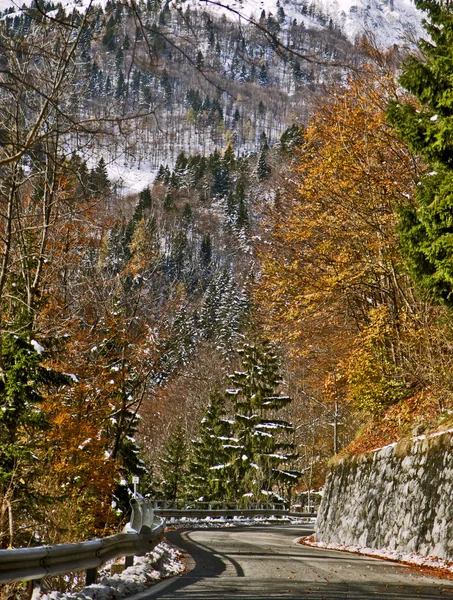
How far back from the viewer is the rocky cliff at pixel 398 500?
1233 centimetres

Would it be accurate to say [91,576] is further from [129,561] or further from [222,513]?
[222,513]

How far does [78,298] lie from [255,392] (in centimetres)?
2856

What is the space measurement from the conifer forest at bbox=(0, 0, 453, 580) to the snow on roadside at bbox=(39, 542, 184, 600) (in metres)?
1.41

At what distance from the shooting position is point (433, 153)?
10.0 metres

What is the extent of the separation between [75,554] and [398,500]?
10043 millimetres

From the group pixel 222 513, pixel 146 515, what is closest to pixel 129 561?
pixel 146 515

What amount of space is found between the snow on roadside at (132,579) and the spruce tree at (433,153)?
587 cm

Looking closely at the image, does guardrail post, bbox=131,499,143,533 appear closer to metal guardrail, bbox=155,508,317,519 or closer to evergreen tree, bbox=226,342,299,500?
metal guardrail, bbox=155,508,317,519

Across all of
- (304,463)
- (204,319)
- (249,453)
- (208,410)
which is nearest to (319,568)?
(249,453)

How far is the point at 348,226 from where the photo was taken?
1786 cm

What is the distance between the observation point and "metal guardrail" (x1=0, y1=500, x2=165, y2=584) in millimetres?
4922

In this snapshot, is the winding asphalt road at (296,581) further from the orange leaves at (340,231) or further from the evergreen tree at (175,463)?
the evergreen tree at (175,463)

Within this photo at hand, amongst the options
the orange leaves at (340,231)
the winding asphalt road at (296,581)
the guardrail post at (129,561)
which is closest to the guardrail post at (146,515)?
the winding asphalt road at (296,581)

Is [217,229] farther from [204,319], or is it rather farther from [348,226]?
[348,226]
